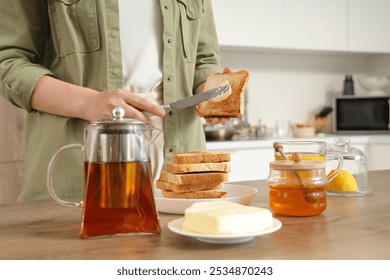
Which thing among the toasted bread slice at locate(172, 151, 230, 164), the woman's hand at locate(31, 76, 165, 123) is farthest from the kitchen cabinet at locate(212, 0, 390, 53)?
the toasted bread slice at locate(172, 151, 230, 164)

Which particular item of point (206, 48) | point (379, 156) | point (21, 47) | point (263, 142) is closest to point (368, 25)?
point (379, 156)

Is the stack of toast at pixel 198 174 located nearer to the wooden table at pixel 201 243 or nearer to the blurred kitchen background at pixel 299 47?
the wooden table at pixel 201 243

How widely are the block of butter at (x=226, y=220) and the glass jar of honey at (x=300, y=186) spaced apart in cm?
18

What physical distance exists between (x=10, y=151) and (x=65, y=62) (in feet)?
2.95

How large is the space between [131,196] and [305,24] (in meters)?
3.02

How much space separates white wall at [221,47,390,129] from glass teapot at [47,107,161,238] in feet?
9.66

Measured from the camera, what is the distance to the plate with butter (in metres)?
0.71

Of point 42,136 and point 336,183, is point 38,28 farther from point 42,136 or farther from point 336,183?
point 336,183

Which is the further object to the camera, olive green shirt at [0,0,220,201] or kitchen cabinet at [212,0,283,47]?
kitchen cabinet at [212,0,283,47]

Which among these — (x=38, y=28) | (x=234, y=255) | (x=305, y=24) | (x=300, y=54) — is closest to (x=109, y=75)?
(x=38, y=28)

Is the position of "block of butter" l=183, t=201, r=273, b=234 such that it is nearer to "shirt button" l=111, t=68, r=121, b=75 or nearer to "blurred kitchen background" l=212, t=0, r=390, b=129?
"shirt button" l=111, t=68, r=121, b=75

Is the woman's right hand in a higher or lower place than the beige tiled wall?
higher

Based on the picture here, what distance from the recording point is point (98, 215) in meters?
0.77

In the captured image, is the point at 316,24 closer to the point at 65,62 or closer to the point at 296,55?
the point at 296,55
